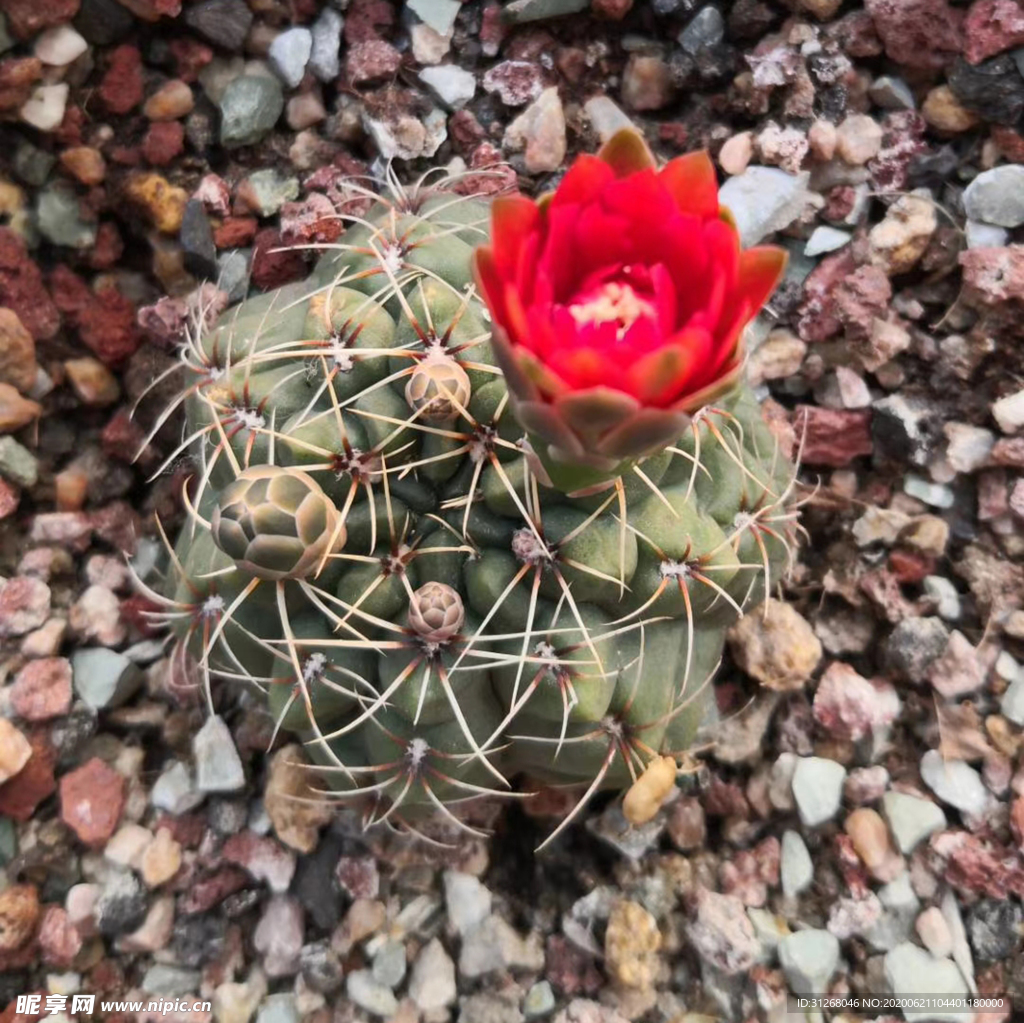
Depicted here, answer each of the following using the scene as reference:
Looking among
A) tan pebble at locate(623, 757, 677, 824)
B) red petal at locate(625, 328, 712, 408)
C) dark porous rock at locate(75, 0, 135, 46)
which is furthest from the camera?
dark porous rock at locate(75, 0, 135, 46)

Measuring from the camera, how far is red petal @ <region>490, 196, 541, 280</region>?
0.89 m

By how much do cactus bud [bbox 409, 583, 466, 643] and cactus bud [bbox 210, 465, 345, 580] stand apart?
16cm

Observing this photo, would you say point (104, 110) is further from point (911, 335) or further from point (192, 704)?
point (911, 335)

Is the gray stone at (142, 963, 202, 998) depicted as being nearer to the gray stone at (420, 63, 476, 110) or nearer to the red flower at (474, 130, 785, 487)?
the red flower at (474, 130, 785, 487)

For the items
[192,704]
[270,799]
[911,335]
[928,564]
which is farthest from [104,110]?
[928,564]

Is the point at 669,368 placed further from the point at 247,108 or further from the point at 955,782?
the point at 247,108

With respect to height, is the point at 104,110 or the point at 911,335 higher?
the point at 104,110

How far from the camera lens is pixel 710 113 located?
225 centimetres

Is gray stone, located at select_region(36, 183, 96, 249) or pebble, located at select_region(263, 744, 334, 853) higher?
gray stone, located at select_region(36, 183, 96, 249)

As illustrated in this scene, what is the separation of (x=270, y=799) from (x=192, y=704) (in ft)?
0.92

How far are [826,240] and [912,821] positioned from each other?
1.19m

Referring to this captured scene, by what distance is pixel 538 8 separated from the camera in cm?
220

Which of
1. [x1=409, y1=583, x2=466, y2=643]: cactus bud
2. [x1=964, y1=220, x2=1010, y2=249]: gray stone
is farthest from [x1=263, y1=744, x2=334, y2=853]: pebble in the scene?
A: [x1=964, y1=220, x2=1010, y2=249]: gray stone

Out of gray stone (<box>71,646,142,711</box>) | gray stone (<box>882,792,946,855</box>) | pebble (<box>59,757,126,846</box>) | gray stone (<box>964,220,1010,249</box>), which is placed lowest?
gray stone (<box>882,792,946,855</box>)
